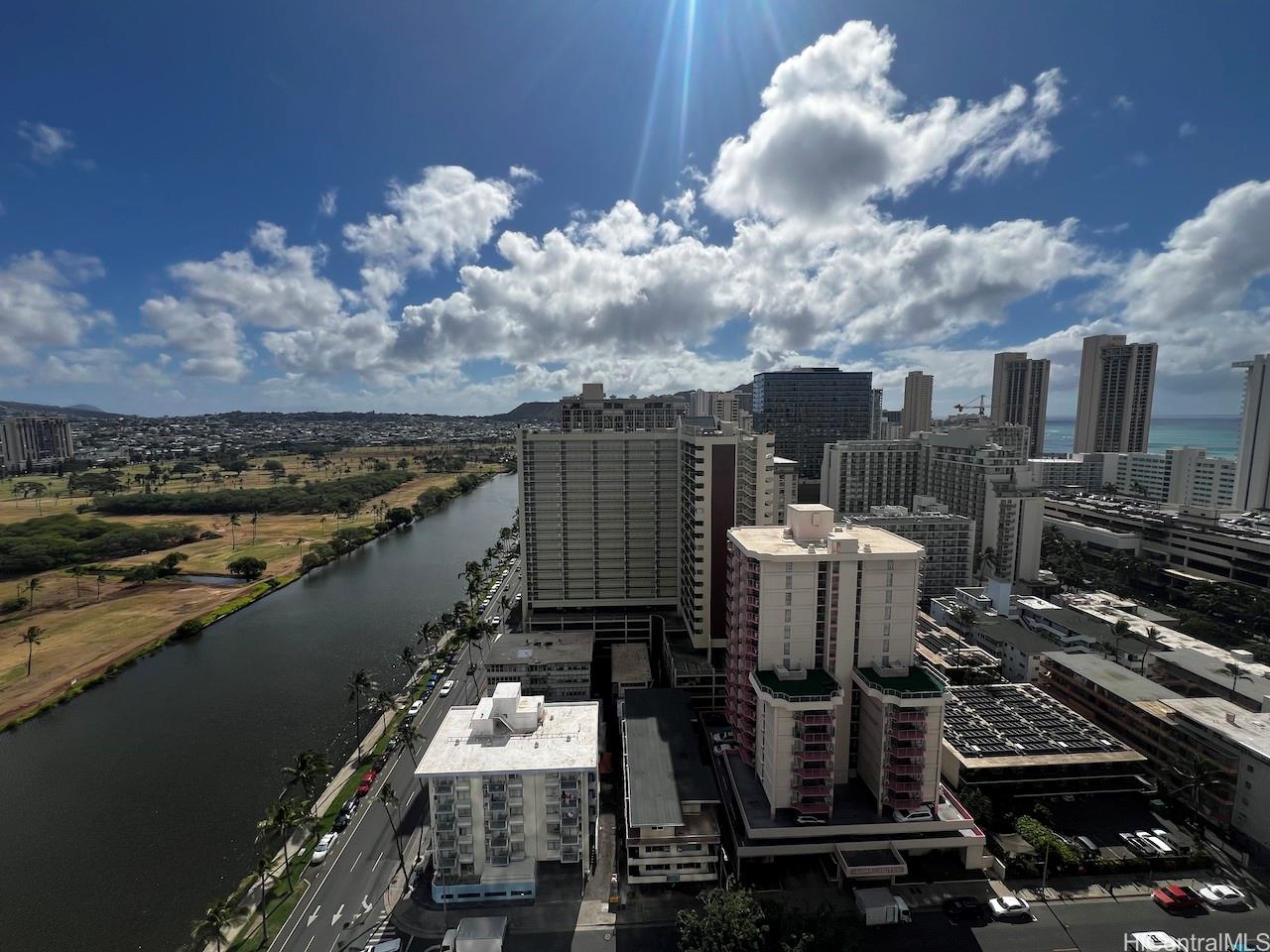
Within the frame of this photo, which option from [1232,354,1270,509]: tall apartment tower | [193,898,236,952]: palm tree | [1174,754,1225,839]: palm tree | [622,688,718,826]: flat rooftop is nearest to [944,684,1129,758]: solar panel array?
[1174,754,1225,839]: palm tree

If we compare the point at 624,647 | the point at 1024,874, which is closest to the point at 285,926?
the point at 624,647

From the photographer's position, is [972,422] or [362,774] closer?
[362,774]

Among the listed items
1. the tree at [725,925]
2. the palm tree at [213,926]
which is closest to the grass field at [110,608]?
the palm tree at [213,926]

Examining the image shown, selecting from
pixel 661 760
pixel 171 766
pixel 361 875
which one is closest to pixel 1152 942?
pixel 661 760

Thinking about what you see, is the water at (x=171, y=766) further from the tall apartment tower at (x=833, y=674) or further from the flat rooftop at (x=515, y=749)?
the tall apartment tower at (x=833, y=674)

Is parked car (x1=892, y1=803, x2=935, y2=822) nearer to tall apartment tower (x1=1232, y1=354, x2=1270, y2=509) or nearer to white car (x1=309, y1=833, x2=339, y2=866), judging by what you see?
white car (x1=309, y1=833, x2=339, y2=866)

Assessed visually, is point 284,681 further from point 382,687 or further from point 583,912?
point 583,912
